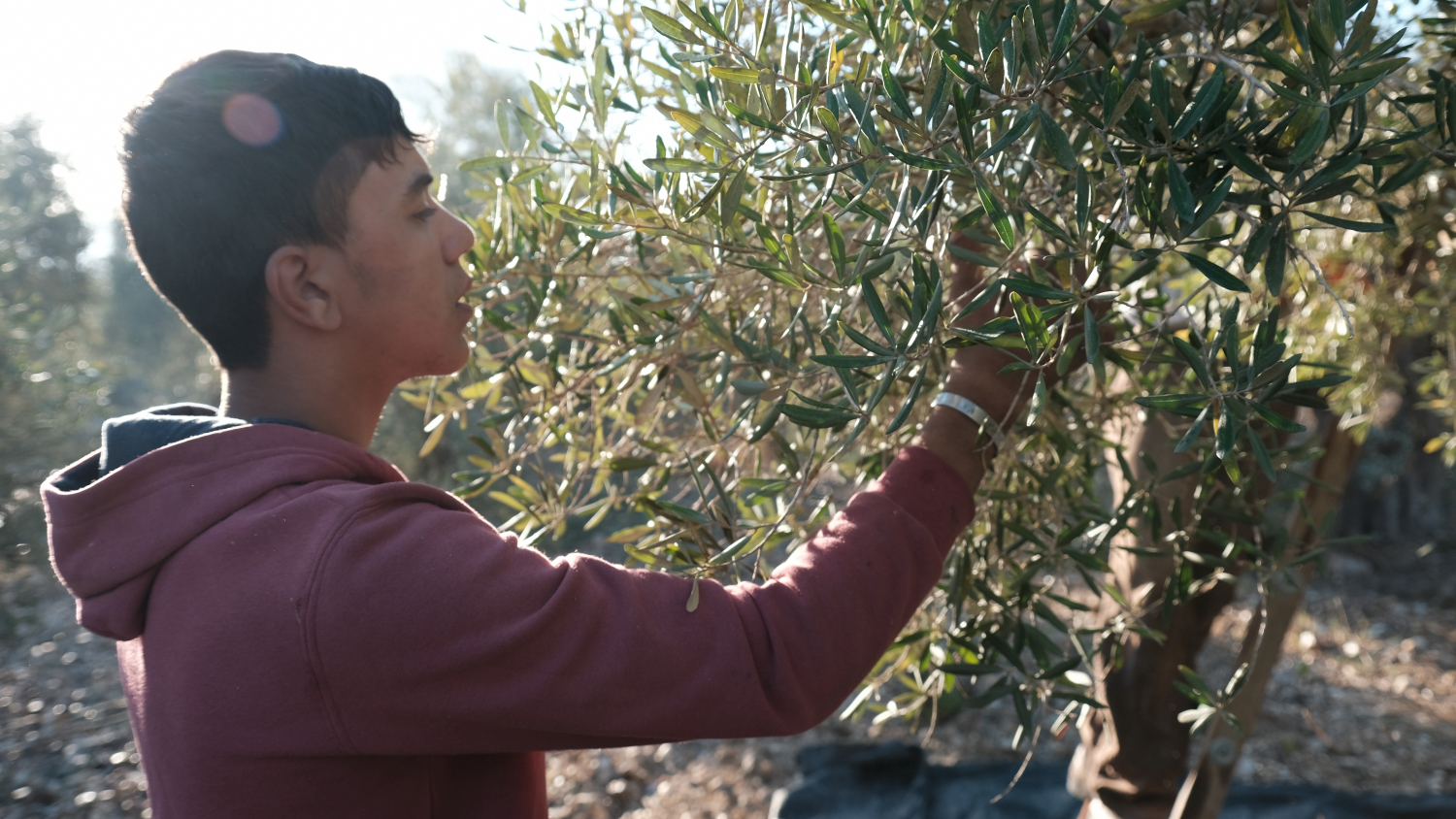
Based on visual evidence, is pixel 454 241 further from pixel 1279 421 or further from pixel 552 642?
pixel 1279 421

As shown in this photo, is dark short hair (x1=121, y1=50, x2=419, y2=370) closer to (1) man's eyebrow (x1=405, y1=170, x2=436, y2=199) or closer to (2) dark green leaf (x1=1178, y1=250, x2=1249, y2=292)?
(1) man's eyebrow (x1=405, y1=170, x2=436, y2=199)

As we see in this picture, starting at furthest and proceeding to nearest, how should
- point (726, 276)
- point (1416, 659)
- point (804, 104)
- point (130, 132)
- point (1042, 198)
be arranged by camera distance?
point (1416, 659) → point (726, 276) → point (1042, 198) → point (130, 132) → point (804, 104)

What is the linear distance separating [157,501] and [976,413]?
906mm

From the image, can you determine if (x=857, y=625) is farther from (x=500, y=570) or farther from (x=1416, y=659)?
(x=1416, y=659)

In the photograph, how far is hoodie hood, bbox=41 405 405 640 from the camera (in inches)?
35.3

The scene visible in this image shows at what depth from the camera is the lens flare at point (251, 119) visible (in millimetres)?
1051

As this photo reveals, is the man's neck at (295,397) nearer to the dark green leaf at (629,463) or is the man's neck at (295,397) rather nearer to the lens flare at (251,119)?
the lens flare at (251,119)

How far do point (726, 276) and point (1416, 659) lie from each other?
614 centimetres

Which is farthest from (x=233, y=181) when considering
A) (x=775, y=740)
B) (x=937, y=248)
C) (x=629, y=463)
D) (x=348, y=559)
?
(x=775, y=740)

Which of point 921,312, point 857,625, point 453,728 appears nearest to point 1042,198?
point 921,312

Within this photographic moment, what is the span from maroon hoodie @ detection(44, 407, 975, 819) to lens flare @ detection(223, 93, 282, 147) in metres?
0.34

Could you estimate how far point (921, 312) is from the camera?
90cm

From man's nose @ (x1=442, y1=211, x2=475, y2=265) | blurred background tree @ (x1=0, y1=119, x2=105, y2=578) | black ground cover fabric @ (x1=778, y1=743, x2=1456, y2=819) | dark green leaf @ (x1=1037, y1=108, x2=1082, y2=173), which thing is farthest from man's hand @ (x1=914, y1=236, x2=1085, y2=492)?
blurred background tree @ (x1=0, y1=119, x2=105, y2=578)

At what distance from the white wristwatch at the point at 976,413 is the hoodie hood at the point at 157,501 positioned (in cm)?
70
